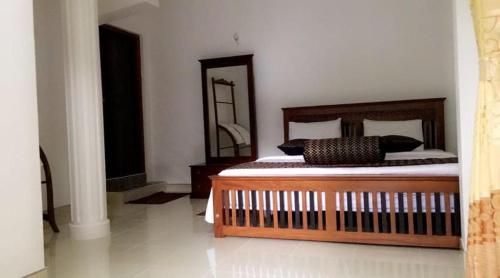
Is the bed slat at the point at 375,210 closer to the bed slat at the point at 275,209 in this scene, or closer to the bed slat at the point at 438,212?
the bed slat at the point at 438,212

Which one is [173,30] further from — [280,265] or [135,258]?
[280,265]

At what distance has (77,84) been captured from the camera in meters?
3.28

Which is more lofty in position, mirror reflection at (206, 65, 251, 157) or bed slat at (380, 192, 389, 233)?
mirror reflection at (206, 65, 251, 157)

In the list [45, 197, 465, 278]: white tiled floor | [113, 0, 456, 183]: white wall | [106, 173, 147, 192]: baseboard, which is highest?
[113, 0, 456, 183]: white wall

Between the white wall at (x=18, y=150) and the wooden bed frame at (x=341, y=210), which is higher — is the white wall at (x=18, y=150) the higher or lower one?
the higher one

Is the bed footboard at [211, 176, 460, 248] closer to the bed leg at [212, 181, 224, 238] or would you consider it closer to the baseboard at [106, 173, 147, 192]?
the bed leg at [212, 181, 224, 238]

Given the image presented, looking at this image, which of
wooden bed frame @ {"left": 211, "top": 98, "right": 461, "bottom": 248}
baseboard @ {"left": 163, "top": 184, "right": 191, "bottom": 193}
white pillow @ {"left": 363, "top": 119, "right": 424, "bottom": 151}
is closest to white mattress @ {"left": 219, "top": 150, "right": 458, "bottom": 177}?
wooden bed frame @ {"left": 211, "top": 98, "right": 461, "bottom": 248}

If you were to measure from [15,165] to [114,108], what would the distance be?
3301 millimetres

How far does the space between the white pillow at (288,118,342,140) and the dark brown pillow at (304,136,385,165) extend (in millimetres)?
1442

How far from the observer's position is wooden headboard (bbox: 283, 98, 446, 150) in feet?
14.5

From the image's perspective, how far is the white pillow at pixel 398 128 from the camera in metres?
4.25

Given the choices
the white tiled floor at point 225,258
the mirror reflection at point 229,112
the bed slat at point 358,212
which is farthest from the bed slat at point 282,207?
the mirror reflection at point 229,112

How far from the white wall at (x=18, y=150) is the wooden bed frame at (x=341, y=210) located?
4.43ft

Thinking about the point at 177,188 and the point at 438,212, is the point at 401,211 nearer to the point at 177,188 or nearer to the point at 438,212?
the point at 438,212
